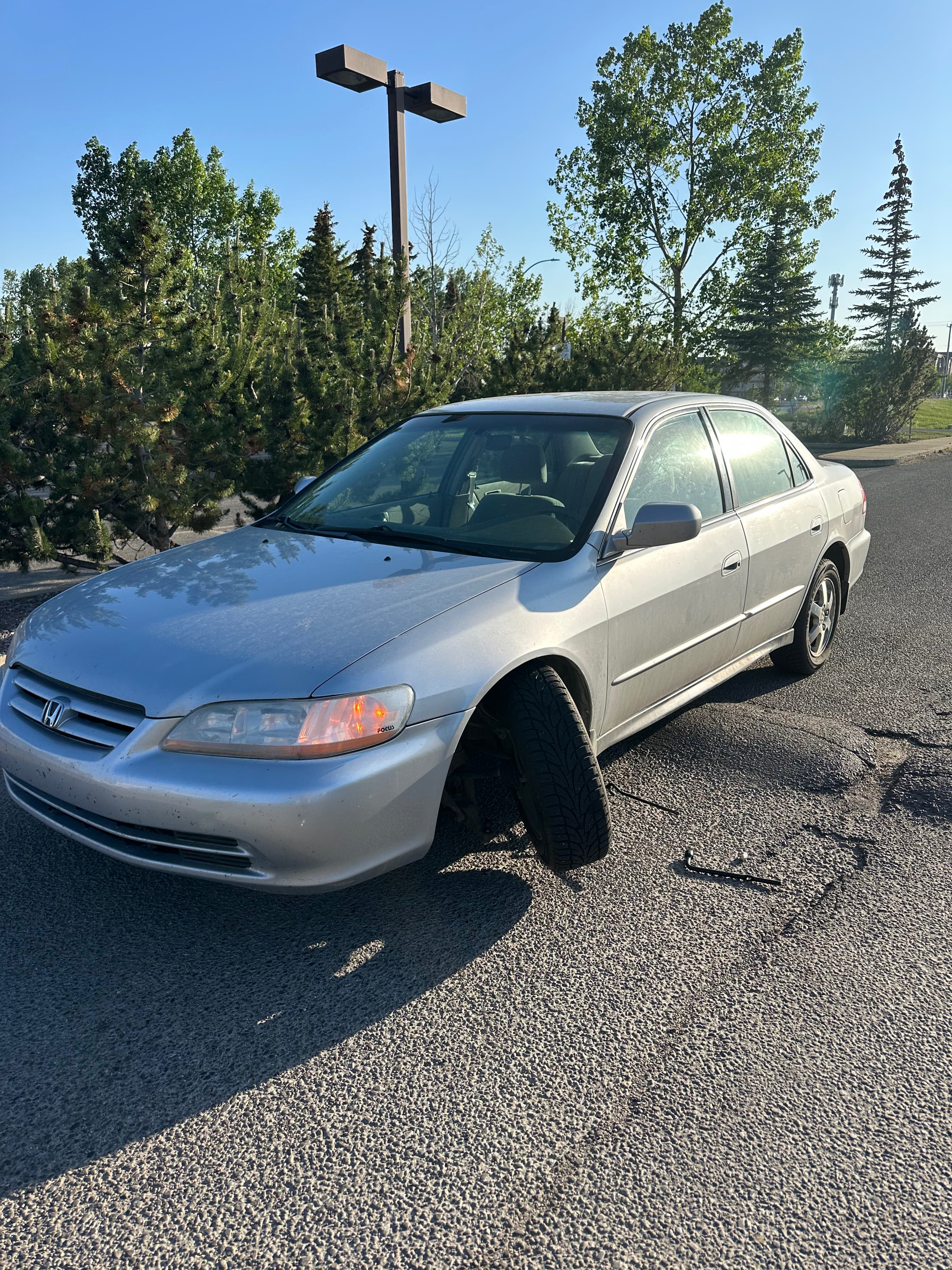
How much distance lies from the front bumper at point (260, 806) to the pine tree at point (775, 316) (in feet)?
132

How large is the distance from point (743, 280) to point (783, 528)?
1400 inches

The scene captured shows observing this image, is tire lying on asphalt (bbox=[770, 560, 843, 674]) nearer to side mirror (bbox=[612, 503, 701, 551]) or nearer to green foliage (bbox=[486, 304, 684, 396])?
side mirror (bbox=[612, 503, 701, 551])

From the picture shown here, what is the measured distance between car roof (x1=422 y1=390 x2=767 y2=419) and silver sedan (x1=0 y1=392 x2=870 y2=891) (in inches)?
1.1

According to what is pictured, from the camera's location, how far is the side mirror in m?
3.45

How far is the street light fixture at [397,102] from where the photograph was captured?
1048 cm

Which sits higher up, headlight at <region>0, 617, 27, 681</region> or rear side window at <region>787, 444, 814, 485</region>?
rear side window at <region>787, 444, 814, 485</region>

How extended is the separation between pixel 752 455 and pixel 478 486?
4.98 feet

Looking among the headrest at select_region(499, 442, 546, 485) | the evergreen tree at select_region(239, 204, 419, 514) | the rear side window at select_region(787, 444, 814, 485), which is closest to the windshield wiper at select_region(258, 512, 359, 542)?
the headrest at select_region(499, 442, 546, 485)

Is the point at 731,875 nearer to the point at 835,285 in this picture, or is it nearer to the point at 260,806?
the point at 260,806

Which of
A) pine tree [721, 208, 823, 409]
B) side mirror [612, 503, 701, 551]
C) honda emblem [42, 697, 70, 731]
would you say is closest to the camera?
honda emblem [42, 697, 70, 731]

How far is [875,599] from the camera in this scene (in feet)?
23.7

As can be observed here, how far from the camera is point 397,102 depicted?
37.2ft

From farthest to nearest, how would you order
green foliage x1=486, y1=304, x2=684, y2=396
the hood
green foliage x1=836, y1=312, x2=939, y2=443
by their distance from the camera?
green foliage x1=836, y1=312, x2=939, y2=443 → green foliage x1=486, y1=304, x2=684, y2=396 → the hood

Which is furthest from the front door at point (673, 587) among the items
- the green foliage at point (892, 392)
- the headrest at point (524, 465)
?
the green foliage at point (892, 392)
